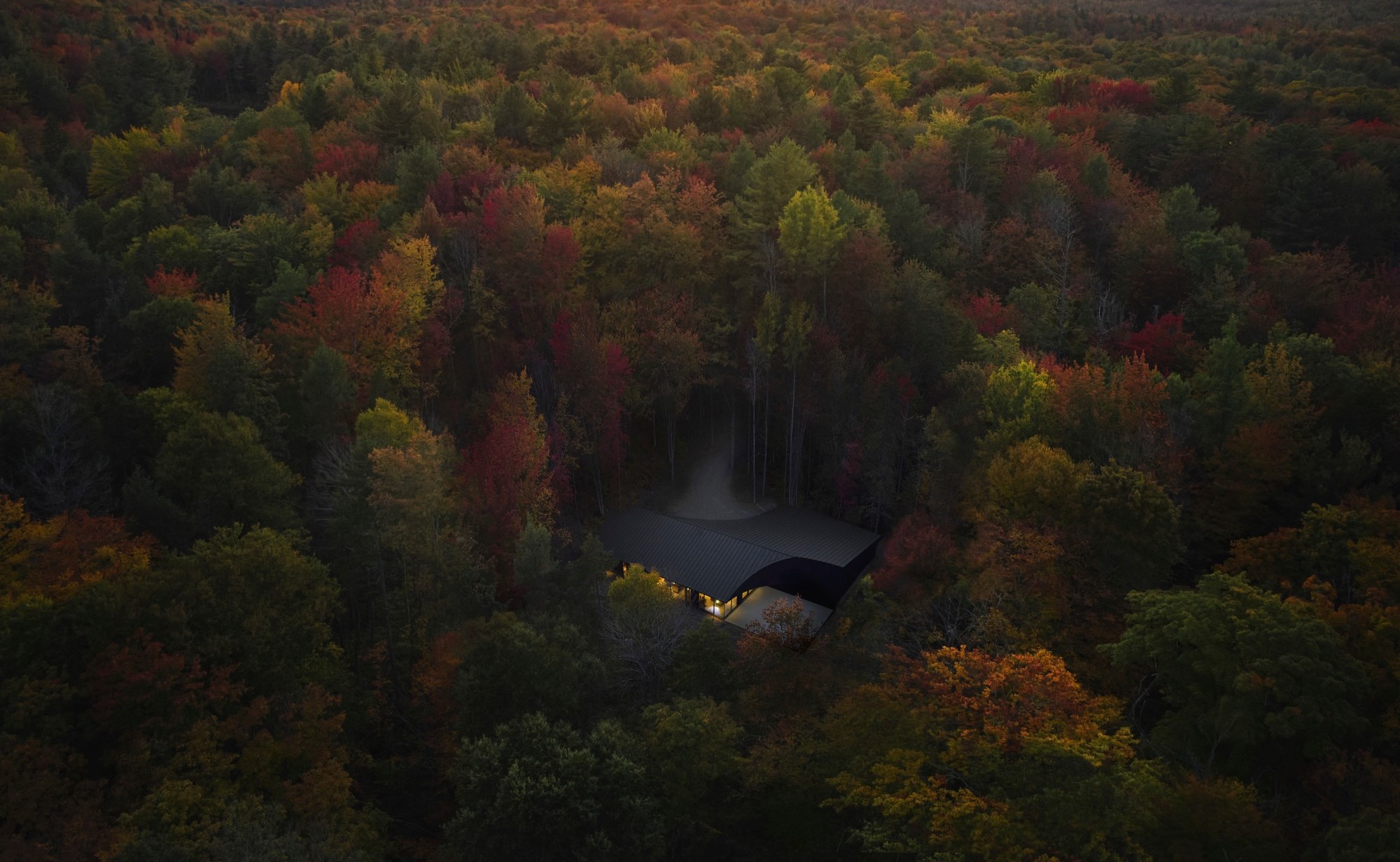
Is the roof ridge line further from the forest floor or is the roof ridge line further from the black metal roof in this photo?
the forest floor

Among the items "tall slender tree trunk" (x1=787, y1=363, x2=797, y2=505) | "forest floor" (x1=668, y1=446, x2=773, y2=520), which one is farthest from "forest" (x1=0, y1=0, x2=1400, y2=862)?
"forest floor" (x1=668, y1=446, x2=773, y2=520)

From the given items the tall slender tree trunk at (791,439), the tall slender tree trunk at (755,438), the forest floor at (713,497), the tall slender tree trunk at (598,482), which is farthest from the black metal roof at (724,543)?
the tall slender tree trunk at (755,438)

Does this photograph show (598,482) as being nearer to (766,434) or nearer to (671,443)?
(671,443)

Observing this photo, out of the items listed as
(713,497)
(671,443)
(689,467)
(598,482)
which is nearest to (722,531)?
(713,497)

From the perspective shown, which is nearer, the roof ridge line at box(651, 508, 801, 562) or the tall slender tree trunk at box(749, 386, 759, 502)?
the roof ridge line at box(651, 508, 801, 562)

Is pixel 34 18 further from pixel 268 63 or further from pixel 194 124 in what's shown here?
pixel 194 124
